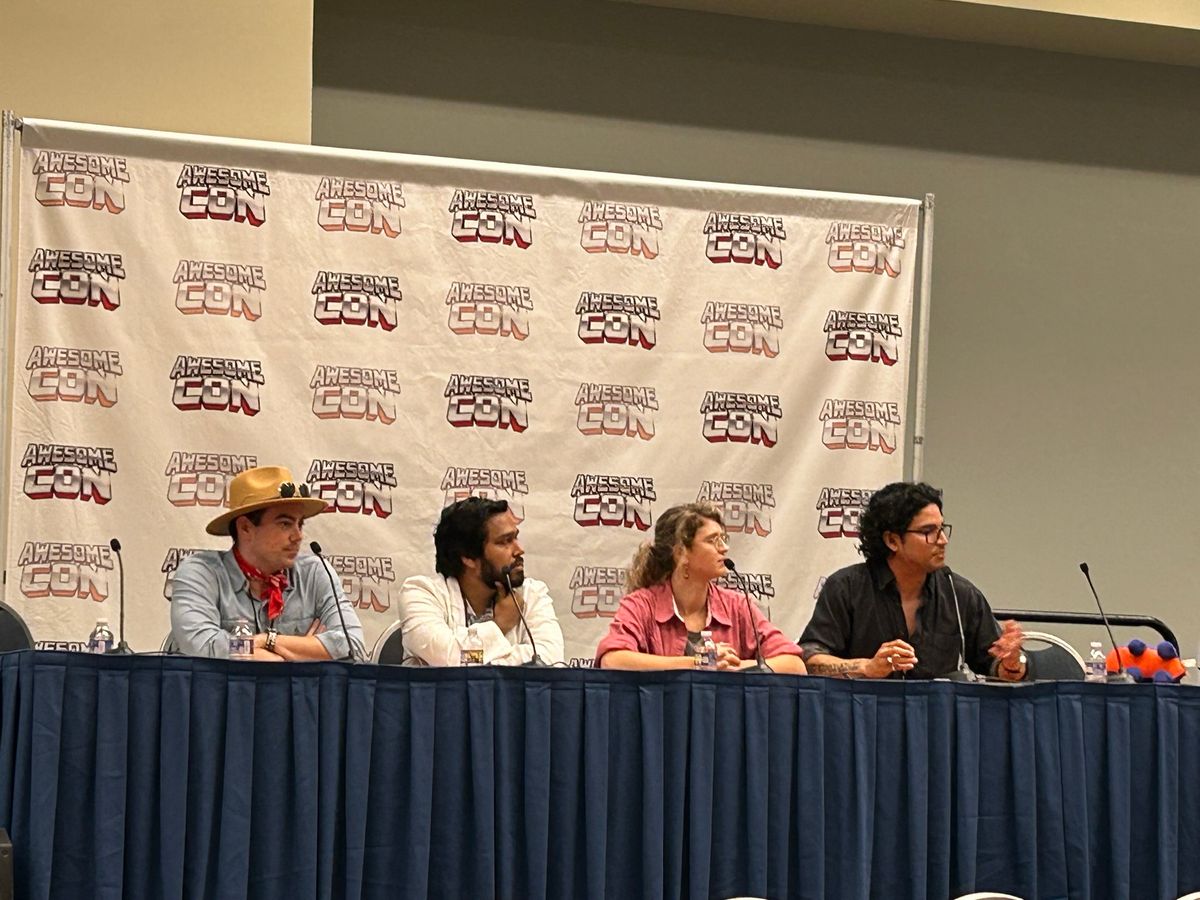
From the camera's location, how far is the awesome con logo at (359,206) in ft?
15.9

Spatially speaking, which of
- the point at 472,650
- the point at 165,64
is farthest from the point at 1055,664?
the point at 165,64

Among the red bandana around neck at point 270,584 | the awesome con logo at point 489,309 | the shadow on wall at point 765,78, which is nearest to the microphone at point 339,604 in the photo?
the red bandana around neck at point 270,584

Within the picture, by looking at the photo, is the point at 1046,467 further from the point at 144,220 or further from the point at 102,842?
the point at 102,842

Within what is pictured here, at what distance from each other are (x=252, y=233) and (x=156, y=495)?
867 mm

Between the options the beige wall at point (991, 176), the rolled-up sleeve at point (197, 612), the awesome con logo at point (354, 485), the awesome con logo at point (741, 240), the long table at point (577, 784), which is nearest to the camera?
the long table at point (577, 784)

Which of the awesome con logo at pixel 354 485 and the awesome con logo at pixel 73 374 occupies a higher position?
the awesome con logo at pixel 73 374

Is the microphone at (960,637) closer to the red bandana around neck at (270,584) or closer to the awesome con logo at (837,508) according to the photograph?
the awesome con logo at (837,508)

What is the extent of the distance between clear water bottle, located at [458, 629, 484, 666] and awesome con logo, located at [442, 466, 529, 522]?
A: 3.11 feet

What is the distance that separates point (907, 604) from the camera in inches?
167

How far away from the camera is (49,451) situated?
15.0 ft

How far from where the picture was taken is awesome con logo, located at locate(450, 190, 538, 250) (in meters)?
4.94

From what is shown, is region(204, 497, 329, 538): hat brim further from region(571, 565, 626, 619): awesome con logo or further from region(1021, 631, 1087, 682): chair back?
region(1021, 631, 1087, 682): chair back

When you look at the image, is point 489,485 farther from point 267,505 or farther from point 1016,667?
point 1016,667

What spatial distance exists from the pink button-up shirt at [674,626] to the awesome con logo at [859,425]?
3.69 ft
